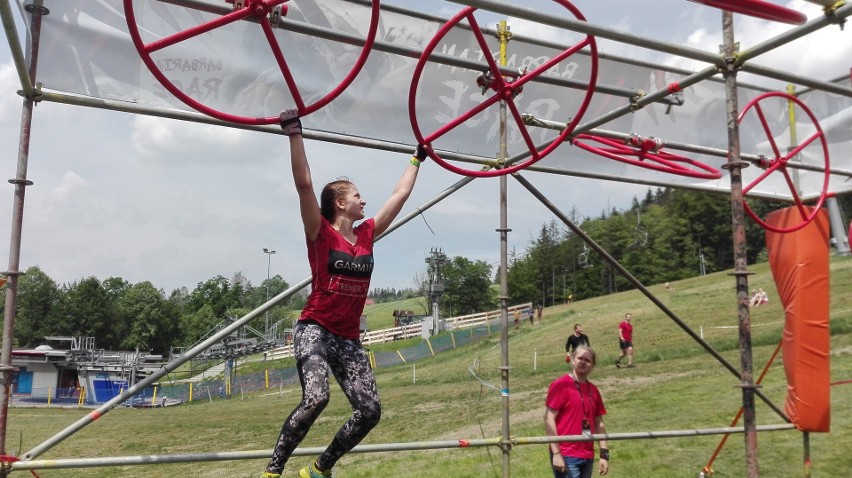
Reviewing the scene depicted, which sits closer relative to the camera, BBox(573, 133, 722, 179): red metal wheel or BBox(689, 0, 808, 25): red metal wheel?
BBox(689, 0, 808, 25): red metal wheel

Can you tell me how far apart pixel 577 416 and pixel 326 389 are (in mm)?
2388

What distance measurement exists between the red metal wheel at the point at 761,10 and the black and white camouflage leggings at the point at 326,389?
230 cm

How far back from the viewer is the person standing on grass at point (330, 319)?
2.78 meters

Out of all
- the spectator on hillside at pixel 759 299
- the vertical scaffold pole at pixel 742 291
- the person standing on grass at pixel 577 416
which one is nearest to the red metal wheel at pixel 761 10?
the vertical scaffold pole at pixel 742 291

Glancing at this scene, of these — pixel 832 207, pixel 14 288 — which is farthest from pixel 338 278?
pixel 832 207

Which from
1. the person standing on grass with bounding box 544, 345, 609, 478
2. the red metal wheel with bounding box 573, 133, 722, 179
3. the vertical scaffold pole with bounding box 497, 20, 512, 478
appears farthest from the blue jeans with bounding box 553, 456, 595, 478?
the red metal wheel with bounding box 573, 133, 722, 179

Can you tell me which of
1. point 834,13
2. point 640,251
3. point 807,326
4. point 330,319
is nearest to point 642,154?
point 834,13

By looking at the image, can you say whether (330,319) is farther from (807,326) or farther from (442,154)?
(807,326)

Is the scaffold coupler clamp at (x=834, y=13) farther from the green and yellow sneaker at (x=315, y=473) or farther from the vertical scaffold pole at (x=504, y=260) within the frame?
the green and yellow sneaker at (x=315, y=473)

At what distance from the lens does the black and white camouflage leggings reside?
276 cm

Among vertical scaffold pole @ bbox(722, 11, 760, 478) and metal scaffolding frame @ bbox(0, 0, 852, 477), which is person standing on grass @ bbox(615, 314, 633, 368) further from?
vertical scaffold pole @ bbox(722, 11, 760, 478)

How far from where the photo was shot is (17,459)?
337cm

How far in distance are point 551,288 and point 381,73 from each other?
251 ft

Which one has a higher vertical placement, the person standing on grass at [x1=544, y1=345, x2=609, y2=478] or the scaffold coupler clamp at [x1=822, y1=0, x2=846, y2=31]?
the scaffold coupler clamp at [x1=822, y1=0, x2=846, y2=31]
